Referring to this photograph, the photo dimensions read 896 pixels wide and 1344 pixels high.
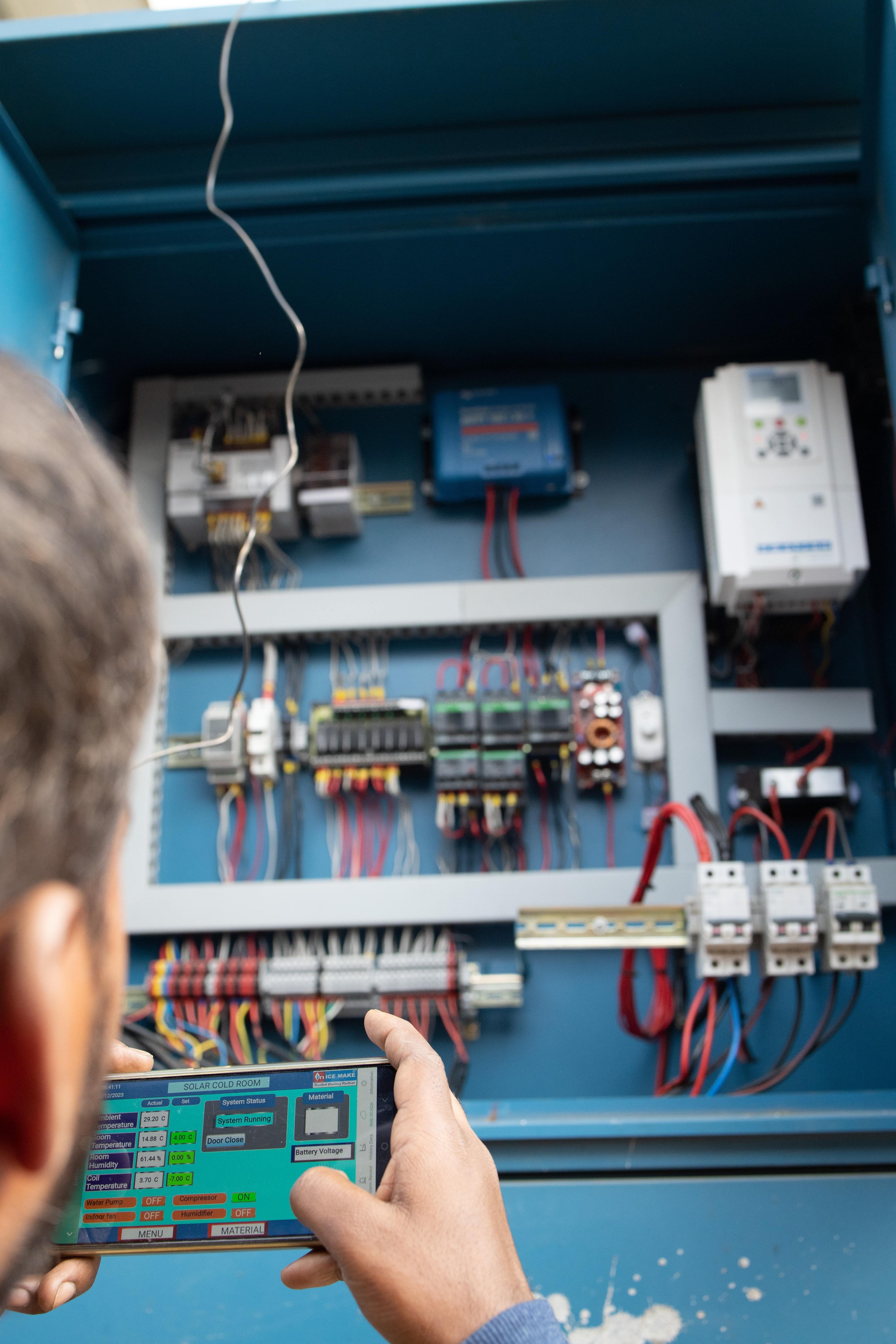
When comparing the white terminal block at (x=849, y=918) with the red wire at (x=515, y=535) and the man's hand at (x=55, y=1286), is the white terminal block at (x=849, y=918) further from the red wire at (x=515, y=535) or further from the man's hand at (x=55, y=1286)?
the man's hand at (x=55, y=1286)

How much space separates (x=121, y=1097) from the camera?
2.73ft

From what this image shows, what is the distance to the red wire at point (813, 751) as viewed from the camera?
6.07 ft

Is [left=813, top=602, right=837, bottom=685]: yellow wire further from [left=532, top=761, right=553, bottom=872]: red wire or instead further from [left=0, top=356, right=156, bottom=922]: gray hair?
[left=0, top=356, right=156, bottom=922]: gray hair

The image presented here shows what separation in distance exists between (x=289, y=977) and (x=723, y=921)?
2.79 ft

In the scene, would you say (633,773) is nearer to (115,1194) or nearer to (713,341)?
(713,341)

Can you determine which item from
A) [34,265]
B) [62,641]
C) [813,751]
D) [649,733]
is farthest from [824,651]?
Answer: [62,641]

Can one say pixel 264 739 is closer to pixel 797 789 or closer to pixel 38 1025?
pixel 797 789

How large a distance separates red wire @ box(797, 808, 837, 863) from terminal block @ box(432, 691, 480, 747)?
28.6 inches

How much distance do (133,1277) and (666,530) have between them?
69.1 inches

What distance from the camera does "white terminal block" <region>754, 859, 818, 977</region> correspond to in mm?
1427

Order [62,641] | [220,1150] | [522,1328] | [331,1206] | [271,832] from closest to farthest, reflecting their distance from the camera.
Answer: [62,641] → [522,1328] → [331,1206] → [220,1150] → [271,832]

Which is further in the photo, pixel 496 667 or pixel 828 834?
pixel 496 667

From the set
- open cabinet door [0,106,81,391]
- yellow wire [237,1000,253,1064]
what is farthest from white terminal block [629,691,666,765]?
open cabinet door [0,106,81,391]

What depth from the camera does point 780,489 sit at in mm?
→ 1836
